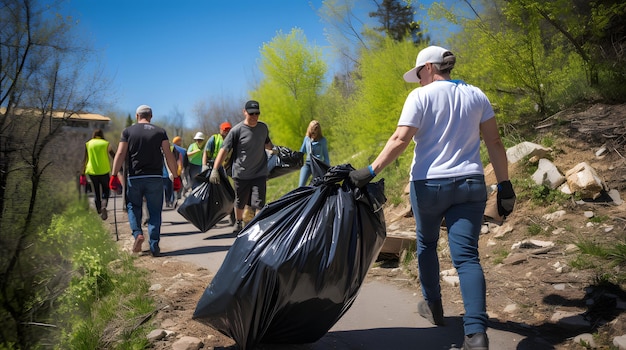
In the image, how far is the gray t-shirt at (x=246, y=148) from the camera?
6.22 meters

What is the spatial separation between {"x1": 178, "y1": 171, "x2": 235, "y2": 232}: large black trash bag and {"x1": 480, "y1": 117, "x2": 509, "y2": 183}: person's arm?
427cm

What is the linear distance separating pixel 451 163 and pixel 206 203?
4.38 m

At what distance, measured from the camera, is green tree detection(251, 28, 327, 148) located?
1919cm

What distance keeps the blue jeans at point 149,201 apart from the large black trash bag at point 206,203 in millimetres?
848

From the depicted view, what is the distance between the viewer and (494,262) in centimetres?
447

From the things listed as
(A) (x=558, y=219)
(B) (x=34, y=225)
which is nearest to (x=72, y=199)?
(B) (x=34, y=225)

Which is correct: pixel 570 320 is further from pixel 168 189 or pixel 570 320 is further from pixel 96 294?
pixel 168 189

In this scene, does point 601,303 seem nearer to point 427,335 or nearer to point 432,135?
point 427,335

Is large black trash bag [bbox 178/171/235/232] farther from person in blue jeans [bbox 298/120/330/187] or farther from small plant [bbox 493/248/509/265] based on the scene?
small plant [bbox 493/248/509/265]

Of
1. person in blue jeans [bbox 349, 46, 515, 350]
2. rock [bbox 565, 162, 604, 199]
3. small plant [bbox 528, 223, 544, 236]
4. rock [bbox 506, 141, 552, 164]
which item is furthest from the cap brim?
rock [bbox 506, 141, 552, 164]

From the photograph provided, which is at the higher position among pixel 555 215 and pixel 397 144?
pixel 397 144

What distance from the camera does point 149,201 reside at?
5793 mm

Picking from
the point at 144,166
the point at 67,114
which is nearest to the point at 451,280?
the point at 144,166

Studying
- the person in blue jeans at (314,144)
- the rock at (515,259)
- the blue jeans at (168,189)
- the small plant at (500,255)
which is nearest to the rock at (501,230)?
the small plant at (500,255)
